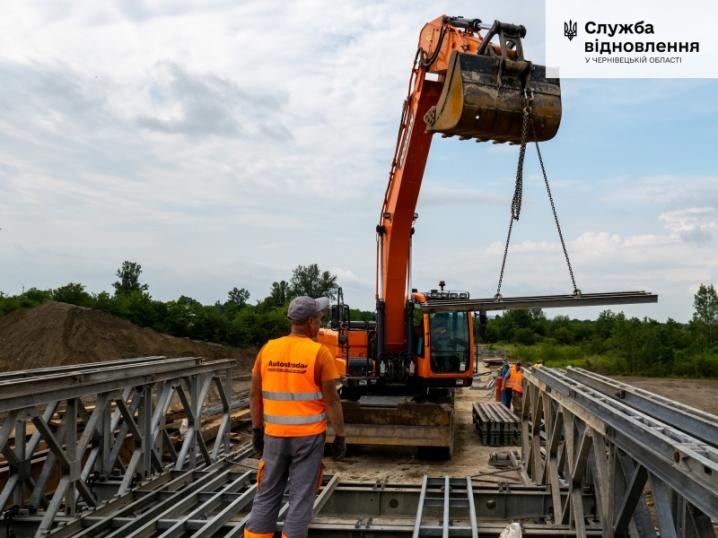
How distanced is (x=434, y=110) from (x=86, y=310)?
23428 millimetres

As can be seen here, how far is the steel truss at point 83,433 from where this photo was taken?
16.1 ft

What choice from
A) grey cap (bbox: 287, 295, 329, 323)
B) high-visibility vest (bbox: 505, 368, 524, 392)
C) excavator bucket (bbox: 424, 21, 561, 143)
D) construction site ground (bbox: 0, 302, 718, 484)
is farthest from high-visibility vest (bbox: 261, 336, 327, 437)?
high-visibility vest (bbox: 505, 368, 524, 392)

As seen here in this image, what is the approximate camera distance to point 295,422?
413 cm

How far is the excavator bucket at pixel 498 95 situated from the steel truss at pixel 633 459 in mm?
3055

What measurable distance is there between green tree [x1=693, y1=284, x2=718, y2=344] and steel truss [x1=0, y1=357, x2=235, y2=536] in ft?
164

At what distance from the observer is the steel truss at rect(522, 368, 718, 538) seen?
9.64 feet

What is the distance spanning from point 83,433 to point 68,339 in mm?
21215

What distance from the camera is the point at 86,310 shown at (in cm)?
2672

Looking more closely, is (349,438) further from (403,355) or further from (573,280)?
(573,280)

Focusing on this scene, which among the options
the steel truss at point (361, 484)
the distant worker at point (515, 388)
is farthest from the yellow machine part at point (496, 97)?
the distant worker at point (515, 388)

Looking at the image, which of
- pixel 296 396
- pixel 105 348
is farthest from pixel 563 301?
pixel 105 348

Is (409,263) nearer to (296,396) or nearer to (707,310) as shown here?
(296,396)

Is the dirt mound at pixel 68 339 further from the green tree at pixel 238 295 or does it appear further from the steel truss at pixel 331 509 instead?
the green tree at pixel 238 295

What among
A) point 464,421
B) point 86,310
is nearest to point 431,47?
point 464,421
